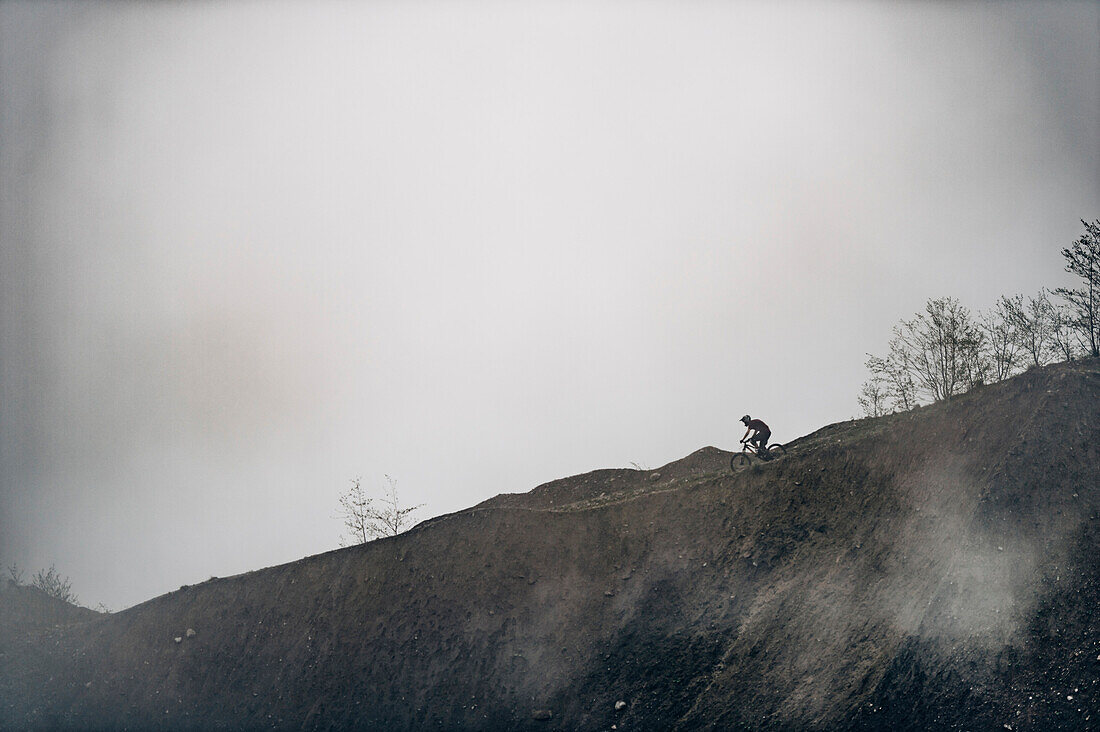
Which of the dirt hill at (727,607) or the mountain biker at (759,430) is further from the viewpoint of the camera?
the mountain biker at (759,430)

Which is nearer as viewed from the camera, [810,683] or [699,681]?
[810,683]

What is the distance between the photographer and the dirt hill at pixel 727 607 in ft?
63.1

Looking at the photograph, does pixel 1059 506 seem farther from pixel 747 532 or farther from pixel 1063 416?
pixel 747 532

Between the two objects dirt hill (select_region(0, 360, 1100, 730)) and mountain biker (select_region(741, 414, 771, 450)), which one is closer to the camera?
dirt hill (select_region(0, 360, 1100, 730))

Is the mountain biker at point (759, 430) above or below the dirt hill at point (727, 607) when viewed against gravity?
above

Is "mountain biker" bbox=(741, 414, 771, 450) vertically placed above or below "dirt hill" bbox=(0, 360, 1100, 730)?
above

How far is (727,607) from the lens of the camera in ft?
79.3

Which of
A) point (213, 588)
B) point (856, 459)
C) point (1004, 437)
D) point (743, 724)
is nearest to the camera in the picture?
point (743, 724)

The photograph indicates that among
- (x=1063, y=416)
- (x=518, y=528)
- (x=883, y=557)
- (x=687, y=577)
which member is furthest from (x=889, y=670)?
(x=518, y=528)

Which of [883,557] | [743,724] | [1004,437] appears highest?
[1004,437]

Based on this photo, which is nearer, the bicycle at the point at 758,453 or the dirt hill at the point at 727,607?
the dirt hill at the point at 727,607

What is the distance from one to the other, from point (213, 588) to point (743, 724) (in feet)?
90.7

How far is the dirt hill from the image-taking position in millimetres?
19234

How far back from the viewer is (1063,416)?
71.4ft
